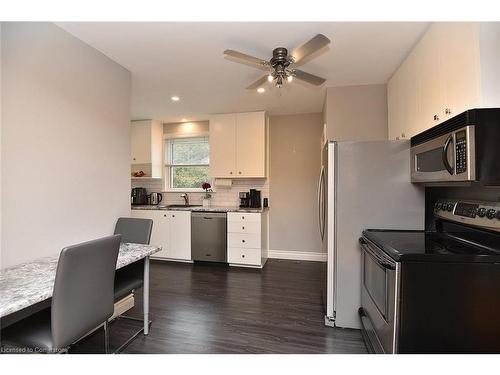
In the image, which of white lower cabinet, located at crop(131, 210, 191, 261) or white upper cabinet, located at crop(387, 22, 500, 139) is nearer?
white upper cabinet, located at crop(387, 22, 500, 139)

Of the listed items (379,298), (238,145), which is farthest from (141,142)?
(379,298)

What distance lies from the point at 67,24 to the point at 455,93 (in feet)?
8.57

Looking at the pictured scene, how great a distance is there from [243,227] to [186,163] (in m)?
1.77

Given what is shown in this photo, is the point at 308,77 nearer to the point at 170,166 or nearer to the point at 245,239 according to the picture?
the point at 245,239

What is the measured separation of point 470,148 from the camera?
3.91ft

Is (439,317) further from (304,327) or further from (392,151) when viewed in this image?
(392,151)

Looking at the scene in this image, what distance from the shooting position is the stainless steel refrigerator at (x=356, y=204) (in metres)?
1.96

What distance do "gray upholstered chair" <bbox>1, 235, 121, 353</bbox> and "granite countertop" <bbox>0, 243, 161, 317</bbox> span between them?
0.08 m

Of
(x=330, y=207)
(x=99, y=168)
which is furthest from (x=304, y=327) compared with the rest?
(x=99, y=168)

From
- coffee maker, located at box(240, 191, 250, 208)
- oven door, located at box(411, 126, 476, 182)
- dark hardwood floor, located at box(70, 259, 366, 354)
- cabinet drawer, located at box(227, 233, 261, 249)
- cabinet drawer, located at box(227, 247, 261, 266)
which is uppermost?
oven door, located at box(411, 126, 476, 182)

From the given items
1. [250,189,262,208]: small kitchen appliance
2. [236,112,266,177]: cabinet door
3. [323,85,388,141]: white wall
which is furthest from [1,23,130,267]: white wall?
[323,85,388,141]: white wall

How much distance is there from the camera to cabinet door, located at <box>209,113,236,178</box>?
394cm

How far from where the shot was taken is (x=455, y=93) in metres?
1.41

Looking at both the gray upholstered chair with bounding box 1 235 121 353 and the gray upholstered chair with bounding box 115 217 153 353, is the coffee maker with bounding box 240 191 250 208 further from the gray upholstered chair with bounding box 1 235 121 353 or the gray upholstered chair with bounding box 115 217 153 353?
the gray upholstered chair with bounding box 1 235 121 353
